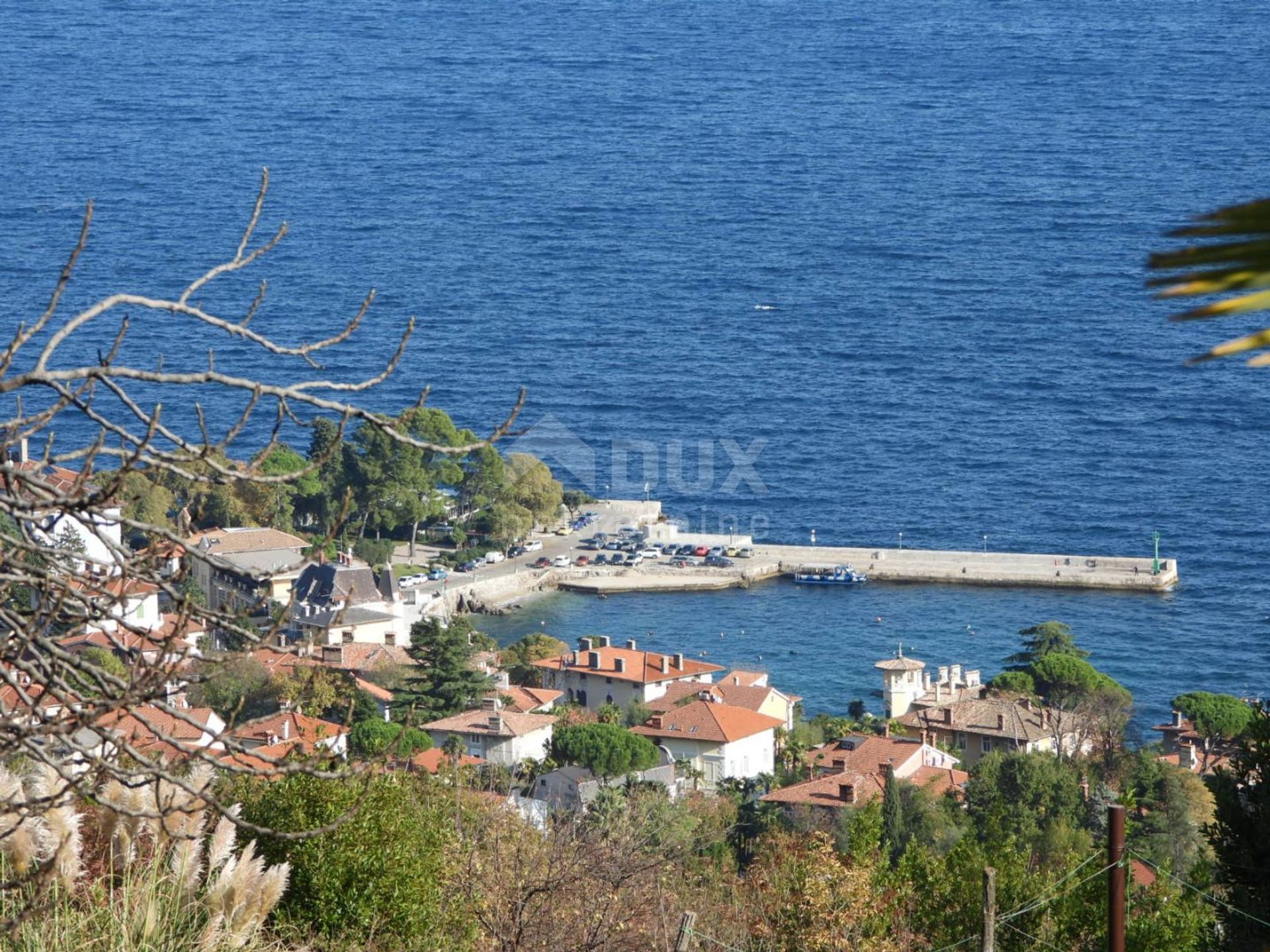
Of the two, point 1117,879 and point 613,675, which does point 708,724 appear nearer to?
point 613,675

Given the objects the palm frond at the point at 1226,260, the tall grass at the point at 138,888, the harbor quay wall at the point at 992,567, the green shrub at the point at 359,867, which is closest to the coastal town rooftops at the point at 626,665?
the harbor quay wall at the point at 992,567

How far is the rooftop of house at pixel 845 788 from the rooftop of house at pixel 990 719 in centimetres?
642

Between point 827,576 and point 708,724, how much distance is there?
900 inches

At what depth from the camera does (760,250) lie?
120 meters

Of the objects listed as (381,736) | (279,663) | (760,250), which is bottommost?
(279,663)

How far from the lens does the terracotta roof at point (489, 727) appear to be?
3497cm

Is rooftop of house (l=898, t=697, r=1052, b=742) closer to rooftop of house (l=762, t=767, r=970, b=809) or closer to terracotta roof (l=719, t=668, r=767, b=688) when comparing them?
terracotta roof (l=719, t=668, r=767, b=688)

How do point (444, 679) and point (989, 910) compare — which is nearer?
point (989, 910)

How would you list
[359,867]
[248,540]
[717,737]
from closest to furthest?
[359,867], [717,737], [248,540]

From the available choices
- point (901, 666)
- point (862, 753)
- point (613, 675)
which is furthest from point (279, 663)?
point (901, 666)

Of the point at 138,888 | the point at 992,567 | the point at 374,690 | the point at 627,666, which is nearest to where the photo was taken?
the point at 138,888

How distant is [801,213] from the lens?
12850 cm

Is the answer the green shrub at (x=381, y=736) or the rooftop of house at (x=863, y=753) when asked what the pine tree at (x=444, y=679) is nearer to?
the green shrub at (x=381, y=736)

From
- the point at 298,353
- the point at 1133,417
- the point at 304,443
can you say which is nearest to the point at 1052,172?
the point at 1133,417
